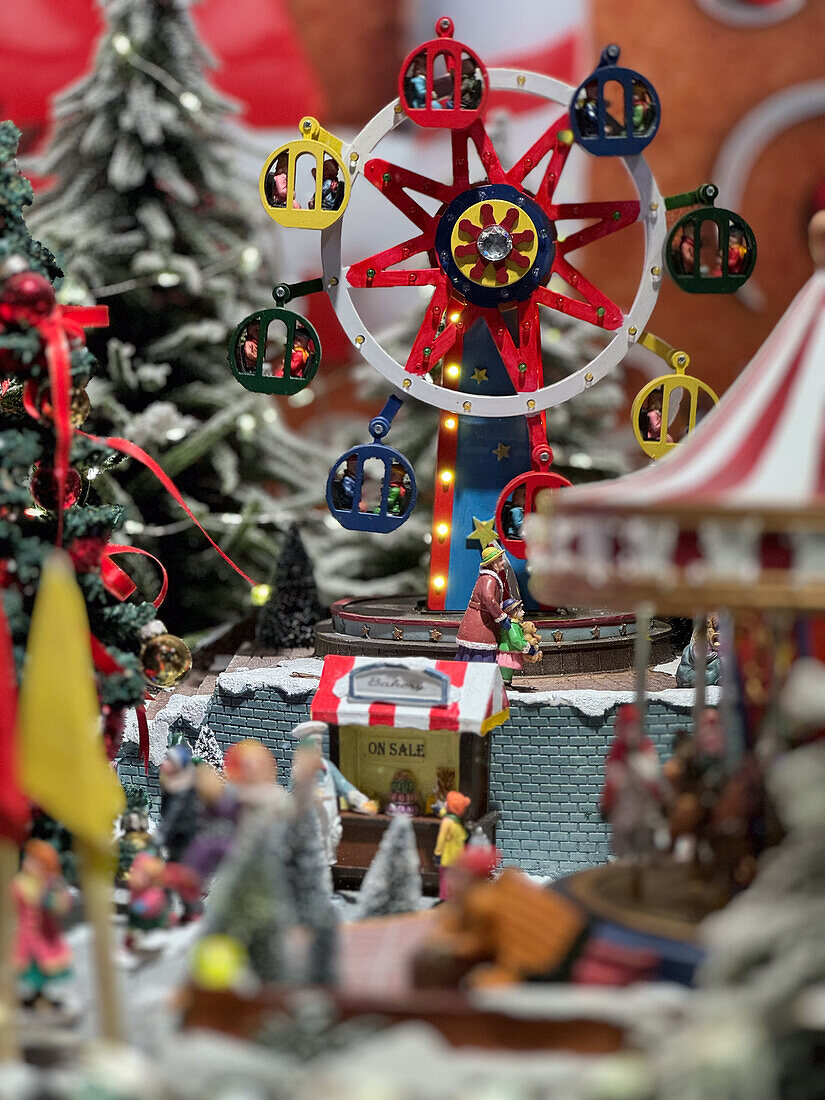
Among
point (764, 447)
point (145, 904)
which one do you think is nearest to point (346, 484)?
point (145, 904)

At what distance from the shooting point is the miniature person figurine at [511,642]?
934 centimetres

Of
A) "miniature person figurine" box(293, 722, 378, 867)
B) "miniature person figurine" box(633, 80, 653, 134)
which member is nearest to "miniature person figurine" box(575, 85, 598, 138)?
"miniature person figurine" box(633, 80, 653, 134)

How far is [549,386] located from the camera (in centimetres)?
1002

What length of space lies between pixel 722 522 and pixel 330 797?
3781 millimetres

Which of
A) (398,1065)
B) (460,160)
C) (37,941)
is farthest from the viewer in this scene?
(460,160)

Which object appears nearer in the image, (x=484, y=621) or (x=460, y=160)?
(x=484, y=621)

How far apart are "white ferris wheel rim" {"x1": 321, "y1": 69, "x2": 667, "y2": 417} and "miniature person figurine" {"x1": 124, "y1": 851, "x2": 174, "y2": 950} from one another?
4.45 meters

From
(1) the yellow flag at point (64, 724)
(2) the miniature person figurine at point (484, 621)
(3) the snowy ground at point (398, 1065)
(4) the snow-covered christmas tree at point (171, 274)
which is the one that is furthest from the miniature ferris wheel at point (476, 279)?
(3) the snowy ground at point (398, 1065)

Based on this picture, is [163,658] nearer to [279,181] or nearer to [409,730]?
[409,730]

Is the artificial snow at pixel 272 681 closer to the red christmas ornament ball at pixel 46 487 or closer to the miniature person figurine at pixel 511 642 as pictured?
the miniature person figurine at pixel 511 642

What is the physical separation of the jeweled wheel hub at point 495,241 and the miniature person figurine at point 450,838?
3724mm

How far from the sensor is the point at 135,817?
299 inches

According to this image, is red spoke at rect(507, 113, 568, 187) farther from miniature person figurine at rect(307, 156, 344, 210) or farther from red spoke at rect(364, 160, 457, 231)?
miniature person figurine at rect(307, 156, 344, 210)

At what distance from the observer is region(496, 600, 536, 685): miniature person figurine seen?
9336 millimetres
